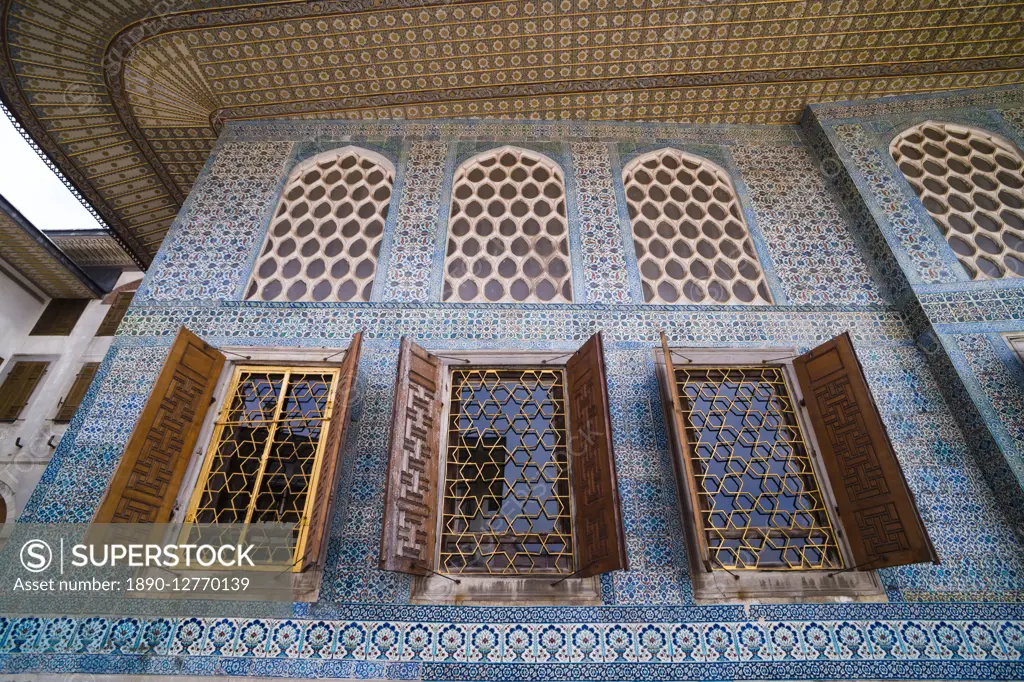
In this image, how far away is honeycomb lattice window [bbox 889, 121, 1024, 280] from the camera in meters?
4.61

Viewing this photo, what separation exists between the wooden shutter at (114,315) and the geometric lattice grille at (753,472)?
21.8 ft

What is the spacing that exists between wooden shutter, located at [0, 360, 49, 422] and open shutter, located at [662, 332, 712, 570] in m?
6.92

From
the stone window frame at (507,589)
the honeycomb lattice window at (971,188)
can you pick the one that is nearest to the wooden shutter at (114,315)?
the stone window frame at (507,589)

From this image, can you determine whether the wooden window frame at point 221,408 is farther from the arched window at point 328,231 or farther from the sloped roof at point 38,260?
the sloped roof at point 38,260

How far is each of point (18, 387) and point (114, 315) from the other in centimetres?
123

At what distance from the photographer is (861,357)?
13.5 ft

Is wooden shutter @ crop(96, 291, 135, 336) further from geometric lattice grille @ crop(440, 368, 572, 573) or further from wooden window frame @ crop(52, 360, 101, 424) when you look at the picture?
geometric lattice grille @ crop(440, 368, 572, 573)

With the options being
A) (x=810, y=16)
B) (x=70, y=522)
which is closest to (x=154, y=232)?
(x=70, y=522)

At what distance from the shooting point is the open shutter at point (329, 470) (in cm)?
306

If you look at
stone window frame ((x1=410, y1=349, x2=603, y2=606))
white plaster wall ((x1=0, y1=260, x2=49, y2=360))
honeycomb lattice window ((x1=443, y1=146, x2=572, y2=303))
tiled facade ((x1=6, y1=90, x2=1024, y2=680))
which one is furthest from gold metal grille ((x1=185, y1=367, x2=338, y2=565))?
white plaster wall ((x1=0, y1=260, x2=49, y2=360))

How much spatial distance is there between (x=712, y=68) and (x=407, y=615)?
190 inches

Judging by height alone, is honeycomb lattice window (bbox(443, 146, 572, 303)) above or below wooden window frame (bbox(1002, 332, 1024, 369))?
above

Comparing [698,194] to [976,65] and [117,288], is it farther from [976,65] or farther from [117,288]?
[117,288]

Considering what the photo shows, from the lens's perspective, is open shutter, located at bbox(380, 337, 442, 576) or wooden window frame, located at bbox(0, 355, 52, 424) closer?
open shutter, located at bbox(380, 337, 442, 576)
